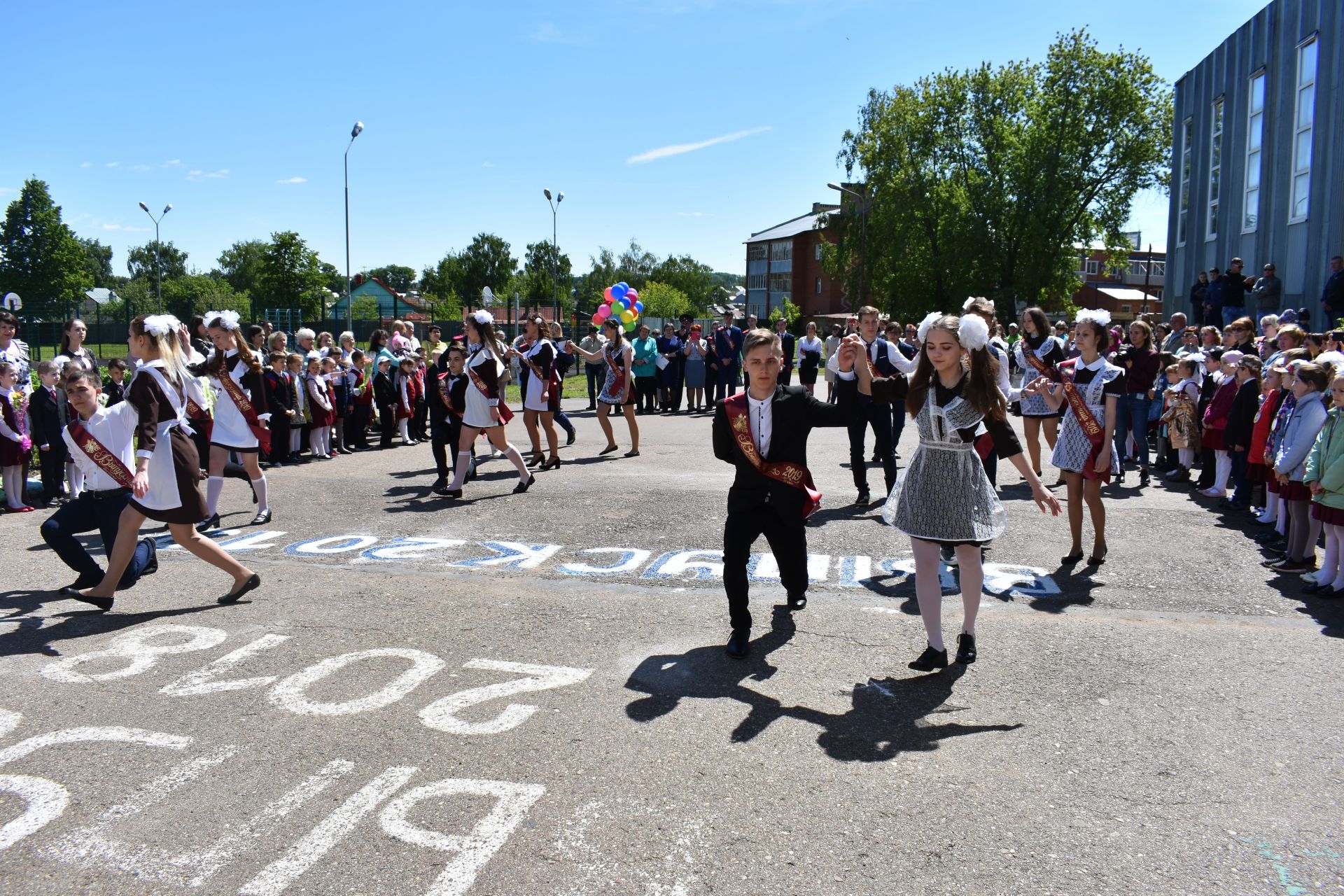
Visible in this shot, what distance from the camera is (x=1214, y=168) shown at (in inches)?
980

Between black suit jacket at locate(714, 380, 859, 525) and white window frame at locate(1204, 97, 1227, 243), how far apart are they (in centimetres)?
2305

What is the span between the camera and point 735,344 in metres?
Answer: 21.0

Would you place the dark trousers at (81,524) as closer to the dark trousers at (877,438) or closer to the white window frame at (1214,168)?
the dark trousers at (877,438)

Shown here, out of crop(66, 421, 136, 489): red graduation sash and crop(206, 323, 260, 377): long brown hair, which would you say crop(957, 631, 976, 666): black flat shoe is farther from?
crop(206, 323, 260, 377): long brown hair

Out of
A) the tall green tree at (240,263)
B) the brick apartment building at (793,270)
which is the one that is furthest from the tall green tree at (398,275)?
the brick apartment building at (793,270)

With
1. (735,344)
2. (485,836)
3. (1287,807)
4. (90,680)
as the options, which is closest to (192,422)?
(90,680)

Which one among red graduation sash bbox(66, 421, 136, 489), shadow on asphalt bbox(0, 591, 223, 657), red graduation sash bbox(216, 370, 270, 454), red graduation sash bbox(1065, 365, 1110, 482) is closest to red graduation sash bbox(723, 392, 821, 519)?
red graduation sash bbox(1065, 365, 1110, 482)

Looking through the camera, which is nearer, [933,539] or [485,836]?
[485,836]

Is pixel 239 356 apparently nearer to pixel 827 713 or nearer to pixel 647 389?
pixel 827 713

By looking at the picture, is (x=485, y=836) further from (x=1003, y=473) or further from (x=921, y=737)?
(x=1003, y=473)

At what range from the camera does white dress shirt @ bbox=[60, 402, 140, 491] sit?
232 inches

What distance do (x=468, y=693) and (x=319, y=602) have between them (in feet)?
6.85

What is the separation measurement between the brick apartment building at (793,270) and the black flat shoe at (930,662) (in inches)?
3407

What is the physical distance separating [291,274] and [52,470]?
138 ft
